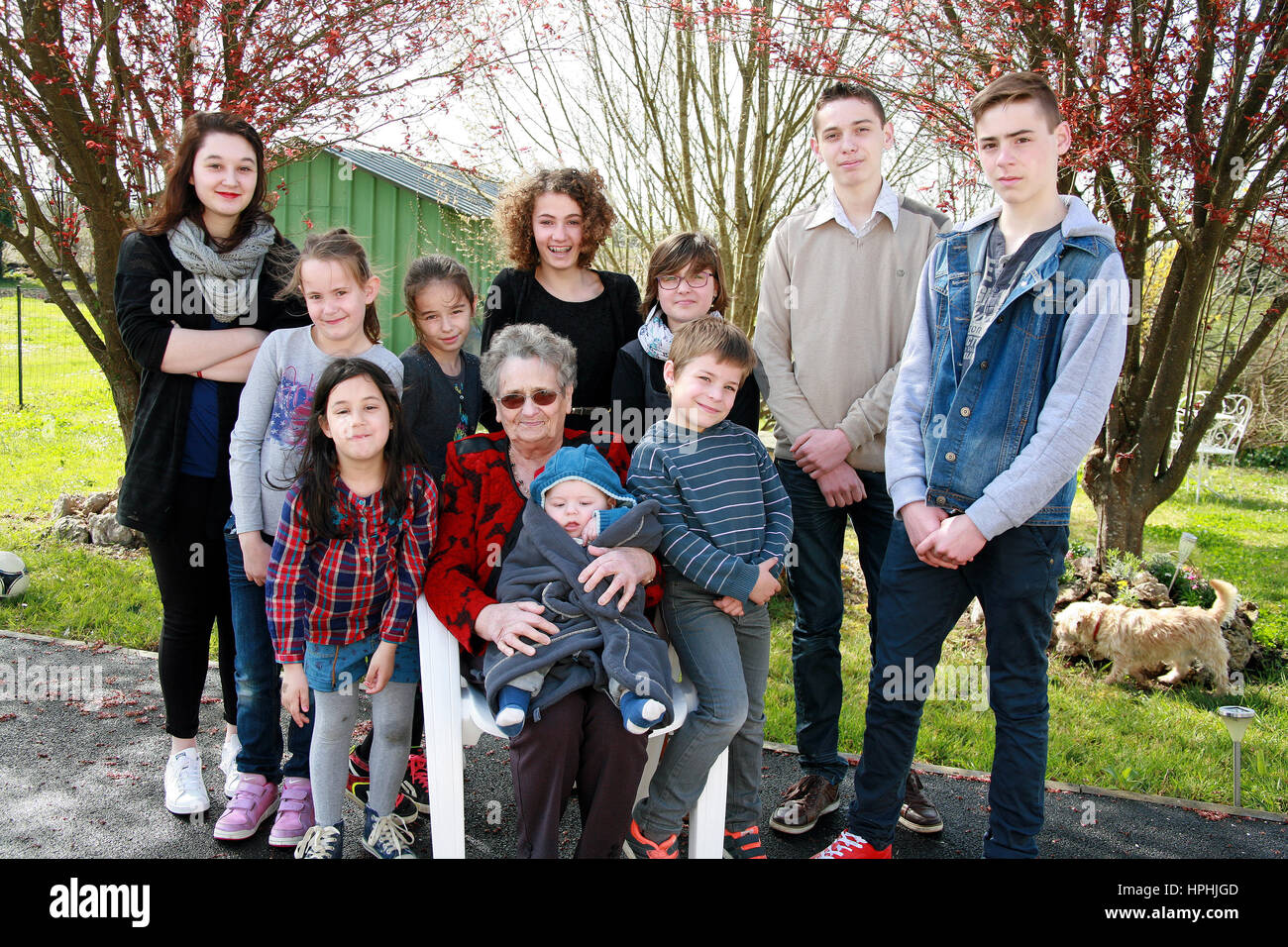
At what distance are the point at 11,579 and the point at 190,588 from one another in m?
2.54

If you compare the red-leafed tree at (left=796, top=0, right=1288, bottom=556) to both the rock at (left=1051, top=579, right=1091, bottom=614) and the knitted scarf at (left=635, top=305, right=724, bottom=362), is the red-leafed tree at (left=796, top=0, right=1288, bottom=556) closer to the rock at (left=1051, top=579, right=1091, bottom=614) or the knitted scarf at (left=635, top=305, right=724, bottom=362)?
the rock at (left=1051, top=579, right=1091, bottom=614)

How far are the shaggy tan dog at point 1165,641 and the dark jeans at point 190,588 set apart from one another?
393cm

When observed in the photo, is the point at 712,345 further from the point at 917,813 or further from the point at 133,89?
the point at 133,89

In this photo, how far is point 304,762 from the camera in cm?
281

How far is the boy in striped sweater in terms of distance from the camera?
97.0 inches

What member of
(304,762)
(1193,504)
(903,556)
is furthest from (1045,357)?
(1193,504)

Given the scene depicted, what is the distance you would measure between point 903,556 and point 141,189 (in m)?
4.47

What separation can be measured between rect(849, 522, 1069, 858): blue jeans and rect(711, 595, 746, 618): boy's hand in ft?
1.34

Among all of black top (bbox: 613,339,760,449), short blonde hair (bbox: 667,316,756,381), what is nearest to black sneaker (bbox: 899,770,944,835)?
black top (bbox: 613,339,760,449)

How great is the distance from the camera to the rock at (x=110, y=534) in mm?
5781

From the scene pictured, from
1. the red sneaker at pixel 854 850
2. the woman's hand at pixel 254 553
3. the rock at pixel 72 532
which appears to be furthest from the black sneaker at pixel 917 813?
the rock at pixel 72 532

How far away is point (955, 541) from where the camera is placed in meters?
2.35

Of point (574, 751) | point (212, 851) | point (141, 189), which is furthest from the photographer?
point (141, 189)

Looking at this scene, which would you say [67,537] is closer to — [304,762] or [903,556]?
[304,762]
